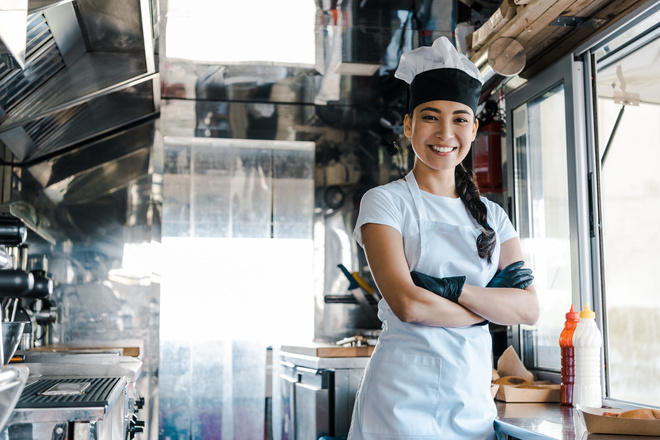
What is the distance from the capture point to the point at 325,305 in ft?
13.7

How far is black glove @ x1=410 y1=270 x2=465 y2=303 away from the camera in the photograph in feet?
4.50

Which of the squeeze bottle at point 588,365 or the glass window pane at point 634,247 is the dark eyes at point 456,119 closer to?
the squeeze bottle at point 588,365

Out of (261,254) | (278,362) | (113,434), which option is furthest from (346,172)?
(113,434)

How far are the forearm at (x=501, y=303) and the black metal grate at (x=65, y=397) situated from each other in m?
0.78

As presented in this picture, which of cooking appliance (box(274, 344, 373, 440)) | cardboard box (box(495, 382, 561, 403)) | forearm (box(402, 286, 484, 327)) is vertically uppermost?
forearm (box(402, 286, 484, 327))

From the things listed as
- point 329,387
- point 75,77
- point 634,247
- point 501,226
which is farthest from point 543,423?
point 634,247

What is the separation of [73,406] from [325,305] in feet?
9.13

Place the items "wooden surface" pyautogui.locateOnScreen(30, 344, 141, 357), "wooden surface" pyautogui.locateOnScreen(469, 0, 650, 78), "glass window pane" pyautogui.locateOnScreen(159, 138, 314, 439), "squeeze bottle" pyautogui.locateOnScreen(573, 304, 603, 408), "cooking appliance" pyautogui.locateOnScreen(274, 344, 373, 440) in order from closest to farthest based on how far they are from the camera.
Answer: "squeeze bottle" pyautogui.locateOnScreen(573, 304, 603, 408) → "wooden surface" pyautogui.locateOnScreen(469, 0, 650, 78) → "cooking appliance" pyautogui.locateOnScreen(274, 344, 373, 440) → "wooden surface" pyautogui.locateOnScreen(30, 344, 141, 357) → "glass window pane" pyautogui.locateOnScreen(159, 138, 314, 439)

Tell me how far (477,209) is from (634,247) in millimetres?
2777

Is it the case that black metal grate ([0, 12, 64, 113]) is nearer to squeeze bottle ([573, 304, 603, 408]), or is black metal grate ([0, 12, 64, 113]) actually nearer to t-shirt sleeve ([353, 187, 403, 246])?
t-shirt sleeve ([353, 187, 403, 246])

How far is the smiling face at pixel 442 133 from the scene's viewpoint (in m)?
1.47

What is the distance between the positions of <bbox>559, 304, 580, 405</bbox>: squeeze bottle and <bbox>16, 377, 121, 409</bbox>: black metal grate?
4.17ft

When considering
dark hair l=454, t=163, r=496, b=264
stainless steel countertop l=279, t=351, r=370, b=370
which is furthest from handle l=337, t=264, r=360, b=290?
dark hair l=454, t=163, r=496, b=264

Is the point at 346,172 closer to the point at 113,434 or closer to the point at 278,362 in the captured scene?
the point at 278,362
